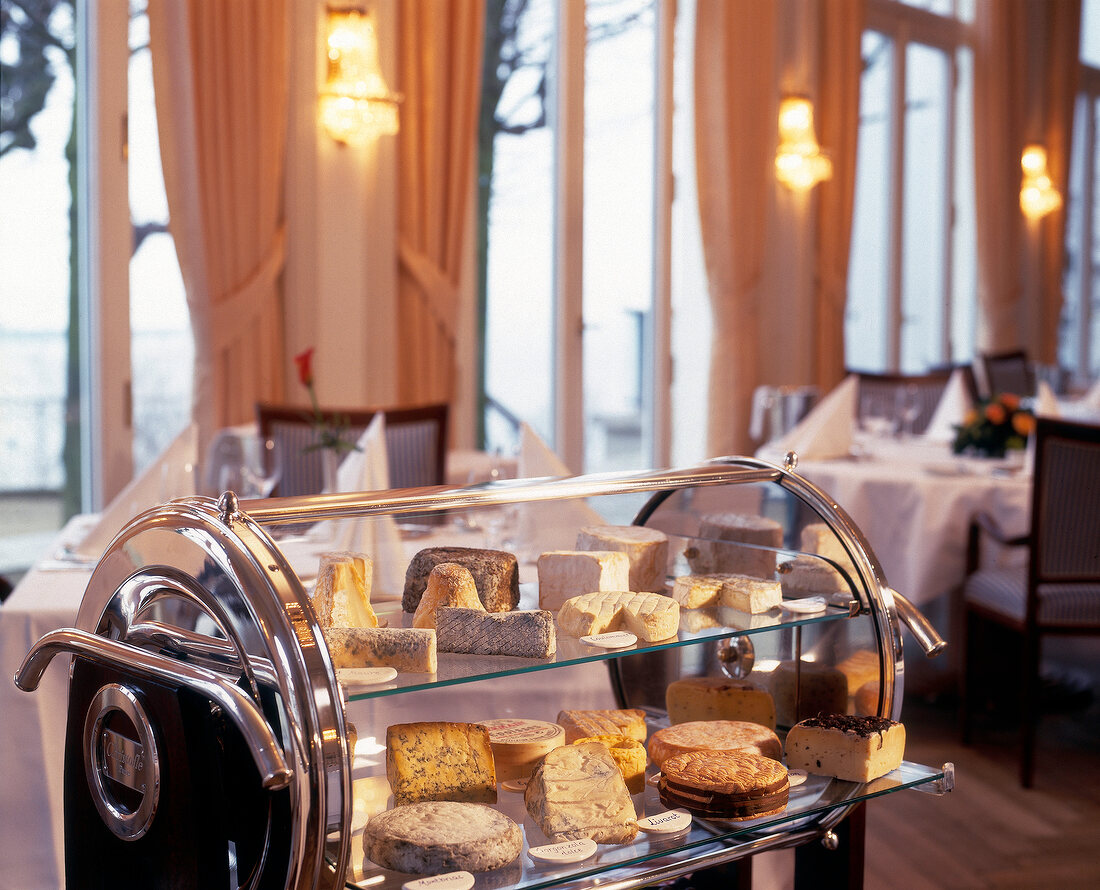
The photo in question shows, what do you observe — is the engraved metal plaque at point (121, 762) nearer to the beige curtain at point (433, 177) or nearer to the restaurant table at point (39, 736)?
the restaurant table at point (39, 736)

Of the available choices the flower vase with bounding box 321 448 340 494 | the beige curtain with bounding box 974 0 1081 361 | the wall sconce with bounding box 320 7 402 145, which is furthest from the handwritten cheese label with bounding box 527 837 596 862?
the beige curtain with bounding box 974 0 1081 361

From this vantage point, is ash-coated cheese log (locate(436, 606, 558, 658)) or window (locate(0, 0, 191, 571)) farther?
window (locate(0, 0, 191, 571))

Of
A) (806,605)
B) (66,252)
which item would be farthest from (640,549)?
(66,252)

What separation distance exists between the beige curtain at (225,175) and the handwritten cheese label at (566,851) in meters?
3.34

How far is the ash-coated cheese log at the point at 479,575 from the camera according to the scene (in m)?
1.23

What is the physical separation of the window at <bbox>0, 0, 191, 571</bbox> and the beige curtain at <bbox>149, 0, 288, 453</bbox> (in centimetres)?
20

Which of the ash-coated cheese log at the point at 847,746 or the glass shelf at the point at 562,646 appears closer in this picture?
the glass shelf at the point at 562,646

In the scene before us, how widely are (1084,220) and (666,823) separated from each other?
9475 mm

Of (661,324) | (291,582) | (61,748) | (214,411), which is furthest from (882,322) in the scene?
(291,582)

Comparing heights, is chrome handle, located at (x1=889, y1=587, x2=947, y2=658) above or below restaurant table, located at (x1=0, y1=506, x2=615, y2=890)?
above

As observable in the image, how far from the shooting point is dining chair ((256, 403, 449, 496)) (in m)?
3.42

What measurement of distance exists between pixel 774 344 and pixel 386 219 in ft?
8.90

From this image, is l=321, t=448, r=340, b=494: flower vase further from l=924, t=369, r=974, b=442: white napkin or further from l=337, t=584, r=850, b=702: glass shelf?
l=924, t=369, r=974, b=442: white napkin

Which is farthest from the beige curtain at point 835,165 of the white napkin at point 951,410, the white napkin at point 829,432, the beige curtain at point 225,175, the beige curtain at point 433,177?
the beige curtain at point 225,175
